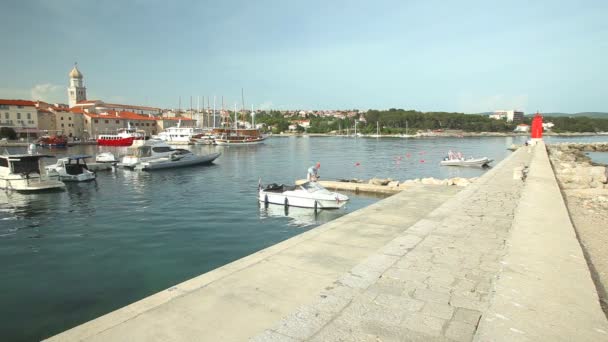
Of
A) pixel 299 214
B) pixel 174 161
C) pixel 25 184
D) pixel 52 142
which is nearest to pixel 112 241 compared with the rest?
pixel 299 214

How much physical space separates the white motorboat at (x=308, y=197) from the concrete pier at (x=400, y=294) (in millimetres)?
9045

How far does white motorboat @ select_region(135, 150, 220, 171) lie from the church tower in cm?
11178

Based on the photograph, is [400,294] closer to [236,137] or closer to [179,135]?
[236,137]

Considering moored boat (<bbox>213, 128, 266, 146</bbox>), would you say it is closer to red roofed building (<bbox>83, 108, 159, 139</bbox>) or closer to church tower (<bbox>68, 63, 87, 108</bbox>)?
red roofed building (<bbox>83, 108, 159, 139</bbox>)

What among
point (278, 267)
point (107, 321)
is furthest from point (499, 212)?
point (107, 321)

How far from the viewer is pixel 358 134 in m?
166

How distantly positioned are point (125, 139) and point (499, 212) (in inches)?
3395

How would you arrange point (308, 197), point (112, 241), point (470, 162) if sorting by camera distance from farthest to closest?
point (470, 162) < point (308, 197) < point (112, 241)

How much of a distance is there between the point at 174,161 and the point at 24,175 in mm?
16050

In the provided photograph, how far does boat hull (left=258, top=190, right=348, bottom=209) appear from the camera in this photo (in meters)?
18.0

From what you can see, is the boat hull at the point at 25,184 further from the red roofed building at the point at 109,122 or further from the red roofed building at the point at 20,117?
the red roofed building at the point at 109,122

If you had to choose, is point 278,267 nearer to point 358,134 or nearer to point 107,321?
point 107,321

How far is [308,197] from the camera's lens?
59.9ft

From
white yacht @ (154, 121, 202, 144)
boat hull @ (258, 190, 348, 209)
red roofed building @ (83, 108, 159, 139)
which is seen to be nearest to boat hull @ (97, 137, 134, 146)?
white yacht @ (154, 121, 202, 144)
